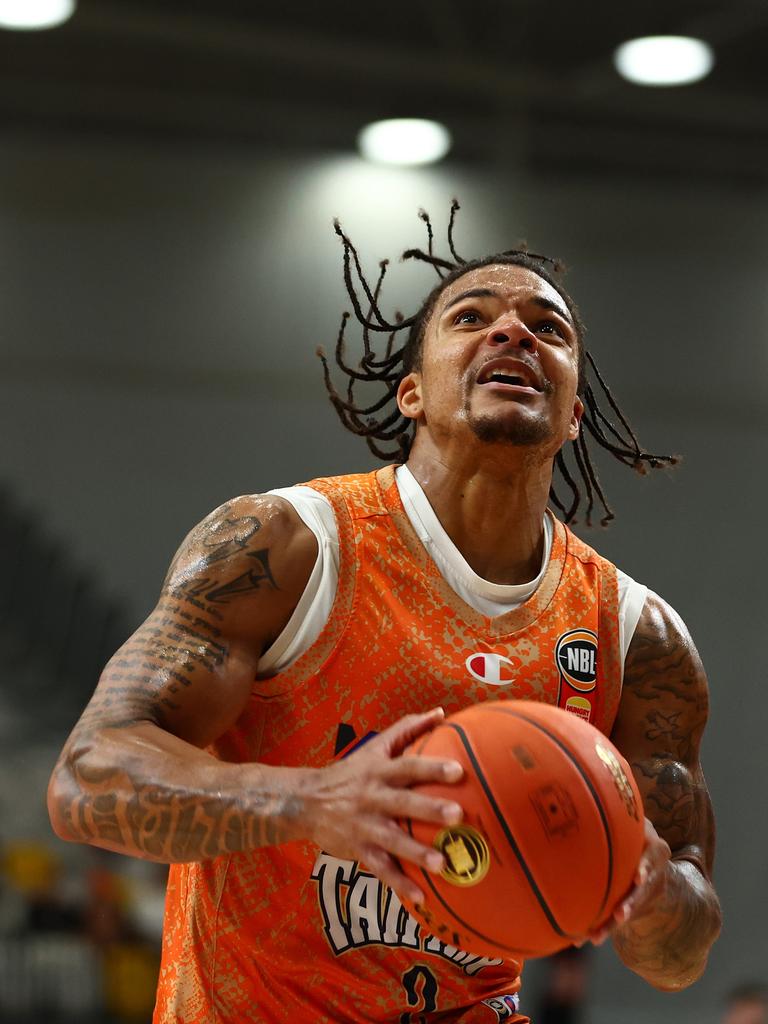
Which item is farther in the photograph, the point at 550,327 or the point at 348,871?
the point at 550,327

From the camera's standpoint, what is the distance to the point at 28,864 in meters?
8.20

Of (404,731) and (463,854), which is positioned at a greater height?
(404,731)

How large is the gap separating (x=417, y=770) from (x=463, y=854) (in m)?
0.17

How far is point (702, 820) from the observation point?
3180 mm

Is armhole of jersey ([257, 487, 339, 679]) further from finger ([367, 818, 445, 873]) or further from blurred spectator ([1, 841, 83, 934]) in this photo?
blurred spectator ([1, 841, 83, 934])

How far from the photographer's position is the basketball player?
247 cm

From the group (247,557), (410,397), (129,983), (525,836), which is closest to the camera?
(525,836)

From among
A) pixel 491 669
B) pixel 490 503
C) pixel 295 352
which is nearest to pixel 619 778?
pixel 491 669

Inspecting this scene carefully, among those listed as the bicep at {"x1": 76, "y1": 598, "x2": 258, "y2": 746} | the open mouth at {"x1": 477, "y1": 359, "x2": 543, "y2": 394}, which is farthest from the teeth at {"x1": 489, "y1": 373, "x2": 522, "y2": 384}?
the bicep at {"x1": 76, "y1": 598, "x2": 258, "y2": 746}

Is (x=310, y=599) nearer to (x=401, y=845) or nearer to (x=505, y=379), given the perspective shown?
(x=505, y=379)

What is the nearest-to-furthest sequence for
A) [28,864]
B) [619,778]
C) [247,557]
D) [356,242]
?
[619,778]
[247,557]
[28,864]
[356,242]

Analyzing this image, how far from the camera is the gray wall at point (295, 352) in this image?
9438 mm

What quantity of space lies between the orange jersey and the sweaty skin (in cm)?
15

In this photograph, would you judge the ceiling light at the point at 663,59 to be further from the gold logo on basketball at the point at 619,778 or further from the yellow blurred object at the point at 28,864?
the gold logo on basketball at the point at 619,778
